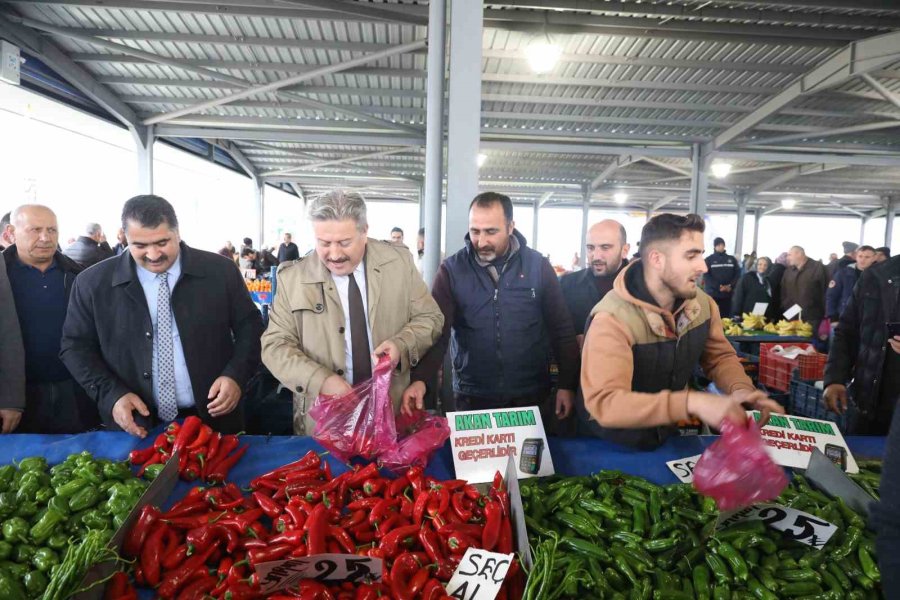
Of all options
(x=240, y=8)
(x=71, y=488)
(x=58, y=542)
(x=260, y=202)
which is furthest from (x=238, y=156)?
(x=58, y=542)

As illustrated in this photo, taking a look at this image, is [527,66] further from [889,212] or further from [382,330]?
[889,212]

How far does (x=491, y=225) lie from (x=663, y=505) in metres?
1.69

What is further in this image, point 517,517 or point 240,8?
point 240,8

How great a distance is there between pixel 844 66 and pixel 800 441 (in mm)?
6836

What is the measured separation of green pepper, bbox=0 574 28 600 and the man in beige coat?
4.00ft

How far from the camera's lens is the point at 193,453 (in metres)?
2.27

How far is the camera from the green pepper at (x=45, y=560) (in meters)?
1.61

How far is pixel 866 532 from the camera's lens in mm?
1894

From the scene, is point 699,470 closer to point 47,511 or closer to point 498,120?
point 47,511

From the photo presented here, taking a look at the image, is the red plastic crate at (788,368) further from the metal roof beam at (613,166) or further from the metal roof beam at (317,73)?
the metal roof beam at (613,166)

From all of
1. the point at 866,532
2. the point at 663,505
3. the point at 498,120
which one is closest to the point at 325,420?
the point at 663,505

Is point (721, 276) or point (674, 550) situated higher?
point (721, 276)

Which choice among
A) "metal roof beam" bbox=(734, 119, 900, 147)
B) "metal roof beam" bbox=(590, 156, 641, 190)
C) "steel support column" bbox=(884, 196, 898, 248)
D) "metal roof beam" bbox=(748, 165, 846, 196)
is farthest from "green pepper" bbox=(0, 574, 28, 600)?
"steel support column" bbox=(884, 196, 898, 248)

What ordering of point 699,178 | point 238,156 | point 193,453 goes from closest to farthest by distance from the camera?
point 193,453
point 699,178
point 238,156
